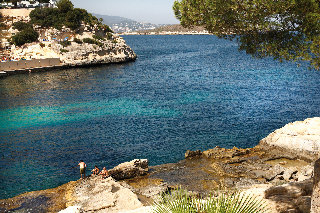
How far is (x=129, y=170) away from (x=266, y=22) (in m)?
16.5

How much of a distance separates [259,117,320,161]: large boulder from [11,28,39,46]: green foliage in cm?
7994

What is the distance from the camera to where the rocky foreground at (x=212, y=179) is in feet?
55.3

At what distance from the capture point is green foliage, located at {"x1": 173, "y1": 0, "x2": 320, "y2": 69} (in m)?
13.4

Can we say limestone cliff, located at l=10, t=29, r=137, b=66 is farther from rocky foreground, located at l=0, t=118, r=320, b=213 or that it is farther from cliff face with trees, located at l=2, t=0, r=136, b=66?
rocky foreground, located at l=0, t=118, r=320, b=213

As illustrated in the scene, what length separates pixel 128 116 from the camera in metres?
43.3

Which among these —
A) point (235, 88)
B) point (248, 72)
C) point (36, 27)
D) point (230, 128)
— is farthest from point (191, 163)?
point (36, 27)

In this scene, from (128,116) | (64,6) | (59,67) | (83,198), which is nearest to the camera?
(83,198)

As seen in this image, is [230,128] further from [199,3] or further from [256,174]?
[199,3]

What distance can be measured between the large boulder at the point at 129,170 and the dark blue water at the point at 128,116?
3410 mm

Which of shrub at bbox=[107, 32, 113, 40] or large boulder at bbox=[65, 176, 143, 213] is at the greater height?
shrub at bbox=[107, 32, 113, 40]

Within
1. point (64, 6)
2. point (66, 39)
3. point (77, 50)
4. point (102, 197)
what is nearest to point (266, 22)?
point (102, 197)

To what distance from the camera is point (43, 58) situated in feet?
287

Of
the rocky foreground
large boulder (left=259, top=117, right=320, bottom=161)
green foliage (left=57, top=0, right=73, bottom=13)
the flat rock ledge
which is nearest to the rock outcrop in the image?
the rocky foreground

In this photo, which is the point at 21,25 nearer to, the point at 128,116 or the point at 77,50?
the point at 77,50
